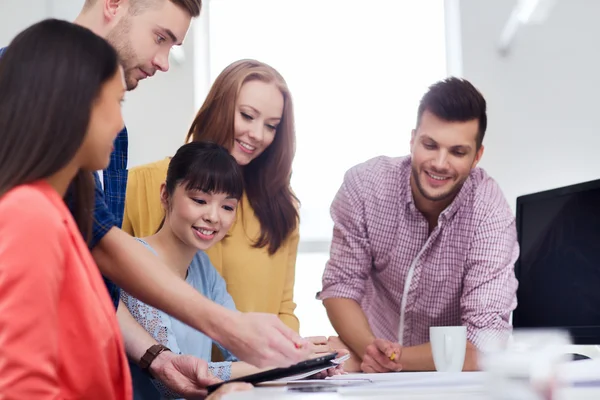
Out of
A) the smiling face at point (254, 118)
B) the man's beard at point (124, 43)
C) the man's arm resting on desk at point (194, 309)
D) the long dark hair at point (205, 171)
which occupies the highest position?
the man's beard at point (124, 43)

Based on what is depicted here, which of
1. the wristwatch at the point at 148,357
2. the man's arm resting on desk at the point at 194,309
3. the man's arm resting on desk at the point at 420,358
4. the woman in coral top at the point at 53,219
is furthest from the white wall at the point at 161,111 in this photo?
the woman in coral top at the point at 53,219

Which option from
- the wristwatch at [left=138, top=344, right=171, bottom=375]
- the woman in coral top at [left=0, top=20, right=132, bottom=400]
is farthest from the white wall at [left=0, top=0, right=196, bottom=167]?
the woman in coral top at [left=0, top=20, right=132, bottom=400]

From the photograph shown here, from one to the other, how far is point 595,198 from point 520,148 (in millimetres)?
1551

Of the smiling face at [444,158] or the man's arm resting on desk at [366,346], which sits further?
the smiling face at [444,158]

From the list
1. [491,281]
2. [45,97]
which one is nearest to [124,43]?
[45,97]

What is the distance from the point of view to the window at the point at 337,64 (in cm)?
358

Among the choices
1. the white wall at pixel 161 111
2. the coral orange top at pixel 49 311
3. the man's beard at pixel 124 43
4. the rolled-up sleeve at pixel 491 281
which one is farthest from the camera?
the white wall at pixel 161 111

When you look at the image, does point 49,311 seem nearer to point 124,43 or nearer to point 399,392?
point 399,392

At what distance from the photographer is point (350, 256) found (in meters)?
2.29

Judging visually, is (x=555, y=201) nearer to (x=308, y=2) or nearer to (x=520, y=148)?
(x=520, y=148)

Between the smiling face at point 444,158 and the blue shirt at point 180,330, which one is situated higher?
the smiling face at point 444,158

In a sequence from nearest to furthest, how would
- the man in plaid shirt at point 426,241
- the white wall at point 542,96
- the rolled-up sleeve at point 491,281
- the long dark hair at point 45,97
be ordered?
the long dark hair at point 45,97
the rolled-up sleeve at point 491,281
the man in plaid shirt at point 426,241
the white wall at point 542,96

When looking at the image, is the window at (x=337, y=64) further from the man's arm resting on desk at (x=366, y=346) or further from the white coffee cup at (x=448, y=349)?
the white coffee cup at (x=448, y=349)

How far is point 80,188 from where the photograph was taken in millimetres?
1075
